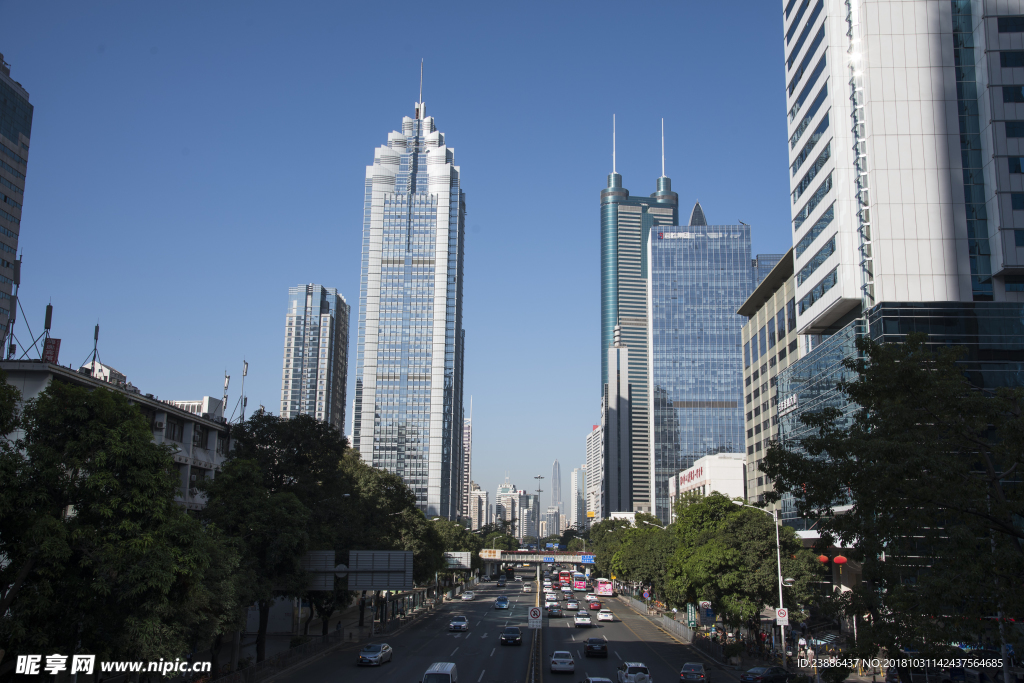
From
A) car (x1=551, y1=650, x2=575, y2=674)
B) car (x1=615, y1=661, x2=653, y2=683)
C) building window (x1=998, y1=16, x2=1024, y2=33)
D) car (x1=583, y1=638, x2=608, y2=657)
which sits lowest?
car (x1=583, y1=638, x2=608, y2=657)

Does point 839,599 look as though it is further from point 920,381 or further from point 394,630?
point 394,630

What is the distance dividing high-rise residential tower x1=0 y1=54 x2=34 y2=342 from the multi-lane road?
60912 mm

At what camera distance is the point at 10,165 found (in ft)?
294

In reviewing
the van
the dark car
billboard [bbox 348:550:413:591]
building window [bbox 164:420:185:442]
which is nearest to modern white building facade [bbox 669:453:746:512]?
billboard [bbox 348:550:413:591]

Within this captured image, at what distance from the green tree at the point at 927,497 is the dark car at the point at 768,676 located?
46.9 ft

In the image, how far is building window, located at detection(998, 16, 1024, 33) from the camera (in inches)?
2345

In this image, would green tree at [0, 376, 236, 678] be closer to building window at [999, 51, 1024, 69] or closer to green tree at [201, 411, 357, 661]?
green tree at [201, 411, 357, 661]

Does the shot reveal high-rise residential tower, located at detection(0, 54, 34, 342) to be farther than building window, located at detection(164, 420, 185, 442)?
Yes

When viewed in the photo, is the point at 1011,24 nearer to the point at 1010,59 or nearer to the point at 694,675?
the point at 1010,59

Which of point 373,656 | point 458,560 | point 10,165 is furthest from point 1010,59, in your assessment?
point 10,165

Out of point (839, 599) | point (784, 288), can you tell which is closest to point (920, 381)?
point (839, 599)

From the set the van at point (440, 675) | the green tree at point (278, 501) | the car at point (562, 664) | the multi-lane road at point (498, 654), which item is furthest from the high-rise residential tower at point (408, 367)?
the van at point (440, 675)

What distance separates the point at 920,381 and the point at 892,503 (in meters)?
4.29

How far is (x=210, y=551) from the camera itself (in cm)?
3152
